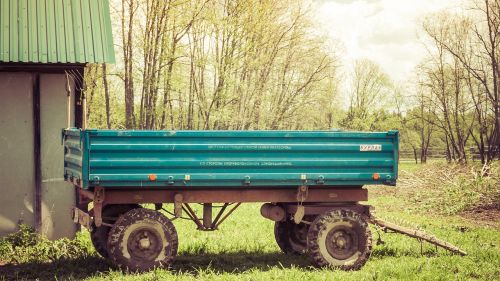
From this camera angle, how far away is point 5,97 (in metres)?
10.9

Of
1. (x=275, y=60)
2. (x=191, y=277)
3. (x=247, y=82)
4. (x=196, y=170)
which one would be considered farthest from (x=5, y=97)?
(x=275, y=60)

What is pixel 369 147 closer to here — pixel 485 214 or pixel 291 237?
pixel 291 237

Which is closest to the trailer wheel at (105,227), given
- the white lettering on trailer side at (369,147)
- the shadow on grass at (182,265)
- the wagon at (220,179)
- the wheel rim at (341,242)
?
the wagon at (220,179)

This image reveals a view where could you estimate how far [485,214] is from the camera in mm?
16016

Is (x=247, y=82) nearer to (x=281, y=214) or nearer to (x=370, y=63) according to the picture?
(x=281, y=214)

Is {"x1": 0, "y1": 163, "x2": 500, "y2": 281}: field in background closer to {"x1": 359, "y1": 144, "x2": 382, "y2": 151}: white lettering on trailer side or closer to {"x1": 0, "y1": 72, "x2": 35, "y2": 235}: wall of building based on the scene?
{"x1": 0, "y1": 72, "x2": 35, "y2": 235}: wall of building

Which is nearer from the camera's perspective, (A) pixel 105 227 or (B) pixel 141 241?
(B) pixel 141 241

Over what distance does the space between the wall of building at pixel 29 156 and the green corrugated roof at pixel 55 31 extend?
41 cm

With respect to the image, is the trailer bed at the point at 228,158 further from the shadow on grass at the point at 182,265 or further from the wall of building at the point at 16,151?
the wall of building at the point at 16,151

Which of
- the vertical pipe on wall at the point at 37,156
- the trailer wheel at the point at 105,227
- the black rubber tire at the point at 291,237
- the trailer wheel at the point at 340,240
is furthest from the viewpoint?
the vertical pipe on wall at the point at 37,156

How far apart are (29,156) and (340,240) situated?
5.58m

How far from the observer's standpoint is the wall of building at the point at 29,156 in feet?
35.7

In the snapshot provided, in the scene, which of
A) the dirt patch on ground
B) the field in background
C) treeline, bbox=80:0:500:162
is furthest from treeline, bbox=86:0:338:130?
the dirt patch on ground

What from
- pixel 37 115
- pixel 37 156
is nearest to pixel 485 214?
pixel 37 156
